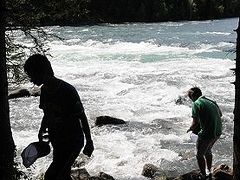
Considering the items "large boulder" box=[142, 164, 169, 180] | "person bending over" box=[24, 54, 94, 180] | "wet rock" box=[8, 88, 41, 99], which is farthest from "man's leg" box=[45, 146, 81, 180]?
"wet rock" box=[8, 88, 41, 99]

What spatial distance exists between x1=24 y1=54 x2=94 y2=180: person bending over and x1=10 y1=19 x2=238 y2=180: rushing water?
9.75 ft

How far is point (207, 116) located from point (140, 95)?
39.4 feet

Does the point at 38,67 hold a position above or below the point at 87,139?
above

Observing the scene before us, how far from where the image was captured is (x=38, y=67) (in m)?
4.76

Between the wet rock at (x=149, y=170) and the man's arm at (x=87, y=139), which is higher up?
the man's arm at (x=87, y=139)

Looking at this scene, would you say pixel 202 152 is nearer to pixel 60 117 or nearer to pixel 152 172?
pixel 152 172

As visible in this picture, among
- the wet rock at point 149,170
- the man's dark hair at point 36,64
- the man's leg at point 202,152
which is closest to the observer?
the man's dark hair at point 36,64

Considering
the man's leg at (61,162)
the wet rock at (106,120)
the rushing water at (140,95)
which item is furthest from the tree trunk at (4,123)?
the wet rock at (106,120)

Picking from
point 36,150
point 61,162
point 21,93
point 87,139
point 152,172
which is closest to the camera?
point 87,139

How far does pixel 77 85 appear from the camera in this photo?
22.8 m

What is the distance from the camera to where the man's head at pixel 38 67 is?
4.75 meters

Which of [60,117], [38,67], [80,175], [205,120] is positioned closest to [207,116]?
[205,120]

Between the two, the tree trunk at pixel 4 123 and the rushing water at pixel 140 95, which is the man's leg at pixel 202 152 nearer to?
the rushing water at pixel 140 95

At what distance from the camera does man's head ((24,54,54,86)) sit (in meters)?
4.75
